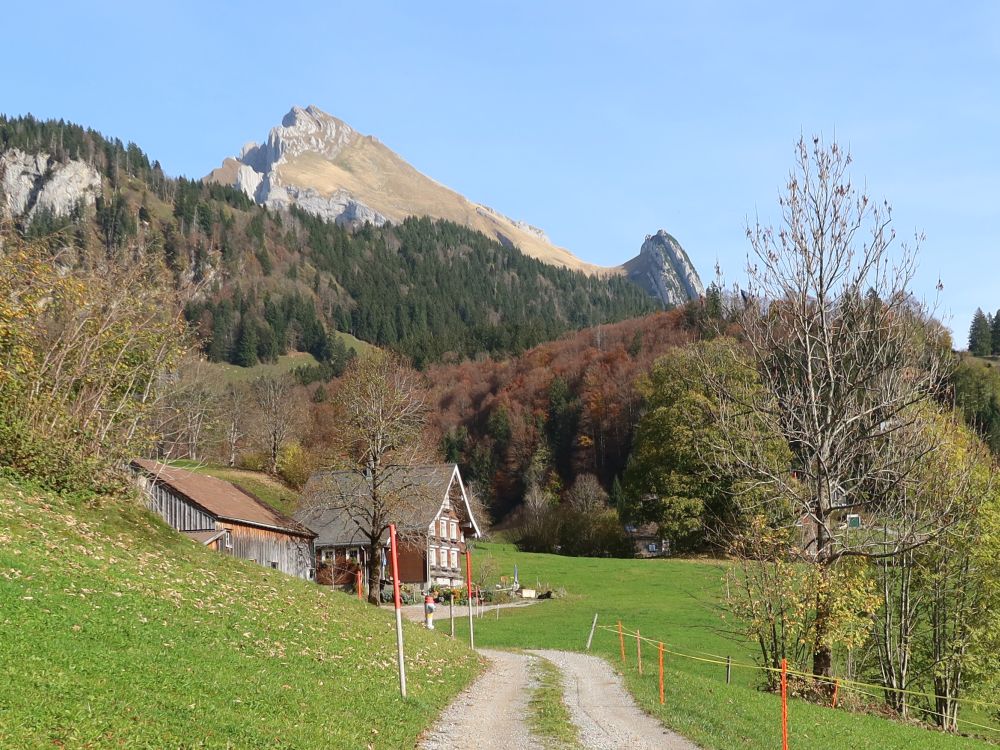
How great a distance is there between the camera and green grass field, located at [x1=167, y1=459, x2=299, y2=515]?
77.6 meters

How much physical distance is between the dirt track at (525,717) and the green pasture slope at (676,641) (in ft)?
1.88

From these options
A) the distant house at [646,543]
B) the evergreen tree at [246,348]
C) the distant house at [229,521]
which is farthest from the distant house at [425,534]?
the evergreen tree at [246,348]

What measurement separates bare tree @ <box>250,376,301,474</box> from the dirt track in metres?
70.2

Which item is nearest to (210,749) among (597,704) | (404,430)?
(597,704)

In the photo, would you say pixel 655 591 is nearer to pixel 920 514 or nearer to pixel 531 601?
pixel 531 601

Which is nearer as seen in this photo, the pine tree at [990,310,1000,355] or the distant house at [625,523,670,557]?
the distant house at [625,523,670,557]

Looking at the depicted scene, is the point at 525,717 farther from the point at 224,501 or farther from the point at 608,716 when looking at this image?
the point at 224,501

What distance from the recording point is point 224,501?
49.0 m

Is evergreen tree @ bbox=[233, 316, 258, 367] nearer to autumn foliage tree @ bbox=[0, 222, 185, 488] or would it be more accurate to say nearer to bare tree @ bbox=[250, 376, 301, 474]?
bare tree @ bbox=[250, 376, 301, 474]

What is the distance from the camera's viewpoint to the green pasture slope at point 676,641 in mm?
17297

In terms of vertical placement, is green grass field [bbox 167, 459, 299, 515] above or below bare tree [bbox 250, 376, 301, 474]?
below

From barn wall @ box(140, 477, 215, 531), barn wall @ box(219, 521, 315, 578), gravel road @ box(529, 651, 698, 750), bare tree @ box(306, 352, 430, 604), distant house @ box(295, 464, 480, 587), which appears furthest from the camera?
distant house @ box(295, 464, 480, 587)

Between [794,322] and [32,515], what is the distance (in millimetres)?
19056

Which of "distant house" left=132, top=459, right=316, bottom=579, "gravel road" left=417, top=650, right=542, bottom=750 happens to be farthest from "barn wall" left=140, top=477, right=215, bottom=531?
"gravel road" left=417, top=650, right=542, bottom=750
